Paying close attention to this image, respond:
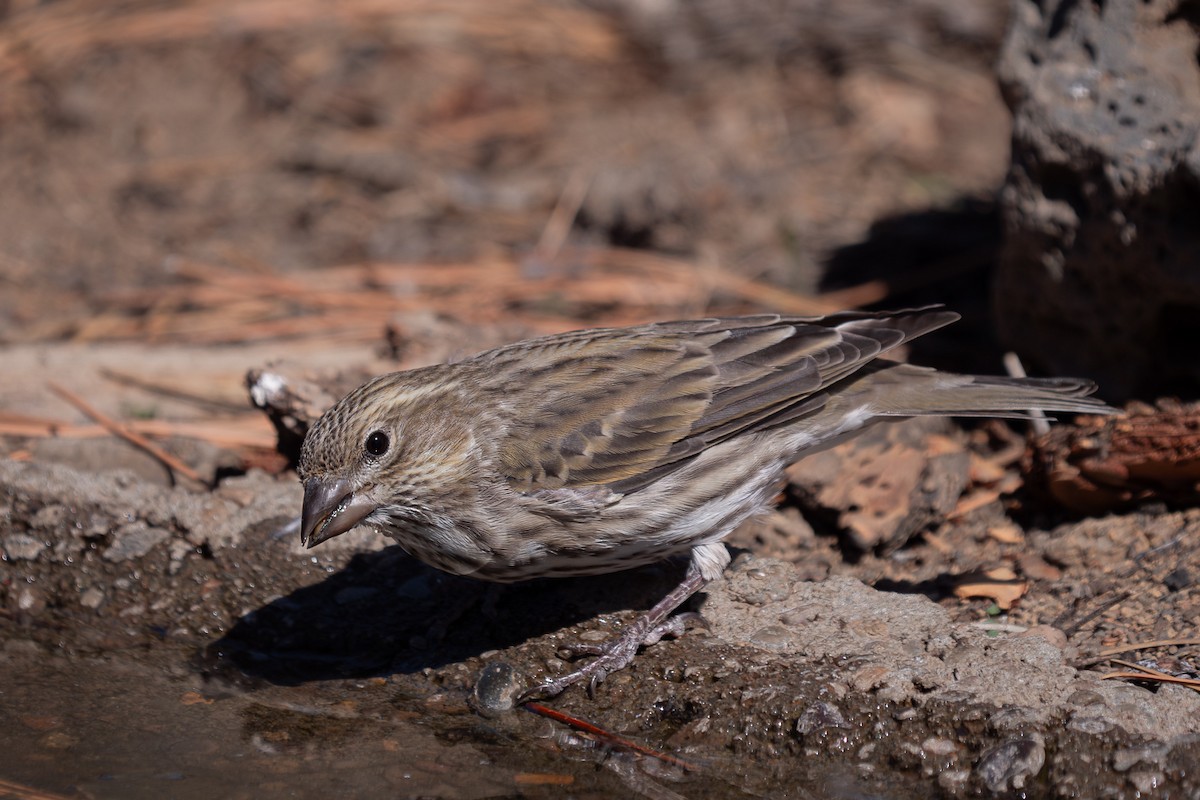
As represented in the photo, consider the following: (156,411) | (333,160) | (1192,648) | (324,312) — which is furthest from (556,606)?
(333,160)

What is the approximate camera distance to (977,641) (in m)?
3.98

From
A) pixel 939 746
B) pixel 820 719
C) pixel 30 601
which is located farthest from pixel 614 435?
pixel 30 601

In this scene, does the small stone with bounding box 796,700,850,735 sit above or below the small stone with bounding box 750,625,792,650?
above

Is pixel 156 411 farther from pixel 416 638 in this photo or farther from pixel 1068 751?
pixel 1068 751

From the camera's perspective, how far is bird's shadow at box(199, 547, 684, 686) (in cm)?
443

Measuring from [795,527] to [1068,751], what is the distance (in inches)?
72.1

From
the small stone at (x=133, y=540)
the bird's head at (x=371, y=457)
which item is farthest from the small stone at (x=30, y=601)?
the bird's head at (x=371, y=457)

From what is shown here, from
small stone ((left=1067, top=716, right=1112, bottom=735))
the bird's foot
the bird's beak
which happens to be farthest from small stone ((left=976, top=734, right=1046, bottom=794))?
the bird's beak

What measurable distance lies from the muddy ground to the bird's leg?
48 mm

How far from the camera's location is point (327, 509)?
4027mm

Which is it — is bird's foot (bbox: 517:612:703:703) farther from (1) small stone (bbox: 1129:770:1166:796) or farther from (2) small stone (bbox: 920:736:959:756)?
(1) small stone (bbox: 1129:770:1166:796)

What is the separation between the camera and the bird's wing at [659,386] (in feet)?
14.3

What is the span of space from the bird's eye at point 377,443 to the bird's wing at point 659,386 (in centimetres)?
40

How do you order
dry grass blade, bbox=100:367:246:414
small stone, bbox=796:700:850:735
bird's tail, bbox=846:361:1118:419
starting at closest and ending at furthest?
1. small stone, bbox=796:700:850:735
2. bird's tail, bbox=846:361:1118:419
3. dry grass blade, bbox=100:367:246:414
